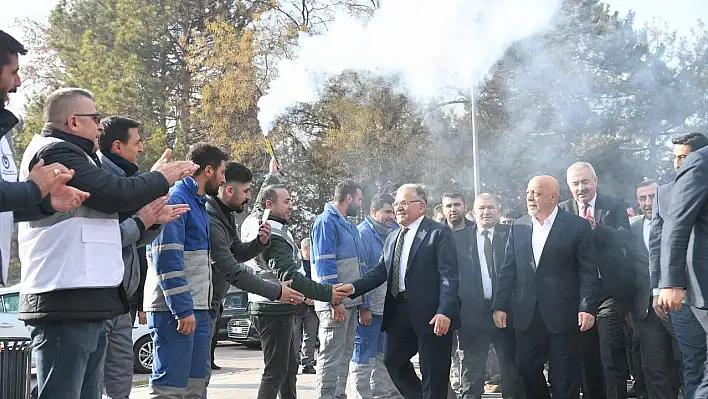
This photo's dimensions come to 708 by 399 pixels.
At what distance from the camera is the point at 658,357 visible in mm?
7797

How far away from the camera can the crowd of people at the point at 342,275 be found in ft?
14.0

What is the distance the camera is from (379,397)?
28.7 feet

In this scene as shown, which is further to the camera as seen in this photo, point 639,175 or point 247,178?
point 639,175

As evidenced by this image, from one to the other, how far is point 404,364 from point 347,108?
18.8 metres

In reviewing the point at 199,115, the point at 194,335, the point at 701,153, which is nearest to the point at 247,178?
the point at 194,335

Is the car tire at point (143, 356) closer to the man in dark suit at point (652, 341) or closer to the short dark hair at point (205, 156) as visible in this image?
the short dark hair at point (205, 156)

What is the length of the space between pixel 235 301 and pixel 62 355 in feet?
46.3

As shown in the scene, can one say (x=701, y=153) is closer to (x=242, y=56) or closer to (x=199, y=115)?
(x=242, y=56)

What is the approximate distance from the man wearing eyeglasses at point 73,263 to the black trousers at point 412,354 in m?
3.17

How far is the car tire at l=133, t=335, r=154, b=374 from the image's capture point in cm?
1322

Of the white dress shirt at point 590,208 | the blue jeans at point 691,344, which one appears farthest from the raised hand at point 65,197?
the white dress shirt at point 590,208

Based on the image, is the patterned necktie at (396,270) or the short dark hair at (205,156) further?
the patterned necktie at (396,270)

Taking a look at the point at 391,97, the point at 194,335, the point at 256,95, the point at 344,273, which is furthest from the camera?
the point at 256,95

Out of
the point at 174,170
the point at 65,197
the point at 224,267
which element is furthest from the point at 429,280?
the point at 65,197
